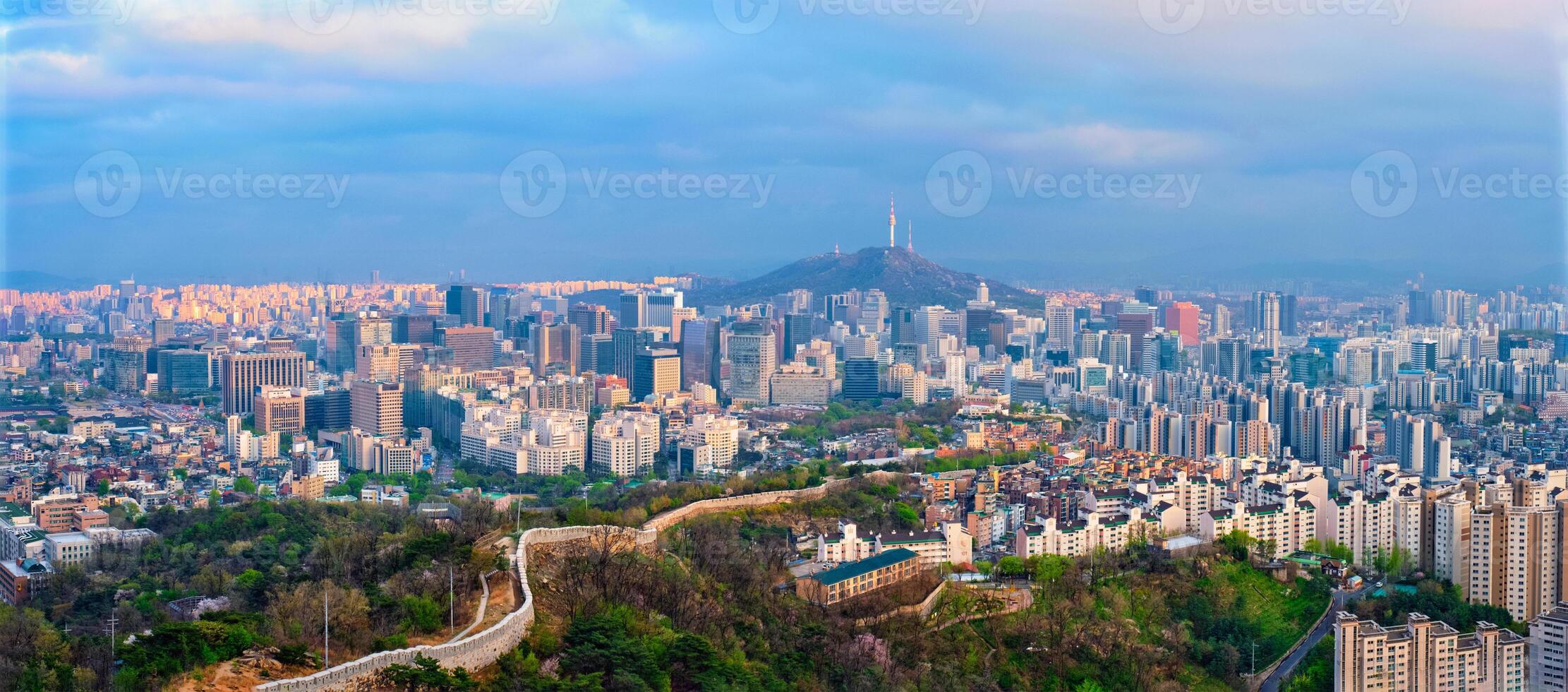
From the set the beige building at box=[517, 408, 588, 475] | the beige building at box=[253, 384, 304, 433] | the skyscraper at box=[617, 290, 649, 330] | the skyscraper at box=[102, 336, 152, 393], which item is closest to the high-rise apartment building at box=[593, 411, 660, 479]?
the beige building at box=[517, 408, 588, 475]

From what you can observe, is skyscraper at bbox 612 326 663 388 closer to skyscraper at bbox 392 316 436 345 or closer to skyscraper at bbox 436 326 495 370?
skyscraper at bbox 436 326 495 370

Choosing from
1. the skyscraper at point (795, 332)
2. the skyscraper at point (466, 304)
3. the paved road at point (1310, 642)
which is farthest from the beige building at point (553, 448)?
the skyscraper at point (466, 304)

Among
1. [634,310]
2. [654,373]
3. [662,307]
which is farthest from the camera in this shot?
[662,307]

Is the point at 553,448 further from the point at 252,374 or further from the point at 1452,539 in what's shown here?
the point at 1452,539

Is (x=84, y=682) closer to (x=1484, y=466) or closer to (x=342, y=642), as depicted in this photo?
(x=342, y=642)

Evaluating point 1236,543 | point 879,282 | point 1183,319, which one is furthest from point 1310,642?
point 879,282

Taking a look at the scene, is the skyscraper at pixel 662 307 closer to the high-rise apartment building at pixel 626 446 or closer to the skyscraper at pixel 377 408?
the skyscraper at pixel 377 408
